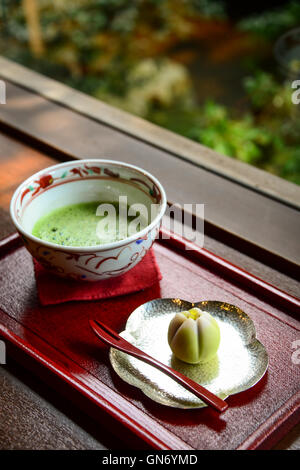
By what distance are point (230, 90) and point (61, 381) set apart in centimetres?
315

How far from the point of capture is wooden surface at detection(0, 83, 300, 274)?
3.13ft

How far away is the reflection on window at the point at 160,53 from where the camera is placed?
3311 millimetres

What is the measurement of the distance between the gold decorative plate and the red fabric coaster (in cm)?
5

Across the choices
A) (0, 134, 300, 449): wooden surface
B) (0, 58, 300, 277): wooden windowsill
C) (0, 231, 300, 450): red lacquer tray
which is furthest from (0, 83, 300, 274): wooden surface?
(0, 134, 300, 449): wooden surface

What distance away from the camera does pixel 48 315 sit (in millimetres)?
764

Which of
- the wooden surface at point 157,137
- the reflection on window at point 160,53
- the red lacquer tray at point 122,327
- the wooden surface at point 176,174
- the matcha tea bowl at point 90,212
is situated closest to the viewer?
the red lacquer tray at point 122,327

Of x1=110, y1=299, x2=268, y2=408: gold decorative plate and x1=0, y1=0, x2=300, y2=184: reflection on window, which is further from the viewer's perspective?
x1=0, y1=0, x2=300, y2=184: reflection on window

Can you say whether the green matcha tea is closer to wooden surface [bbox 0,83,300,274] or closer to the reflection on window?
wooden surface [bbox 0,83,300,274]

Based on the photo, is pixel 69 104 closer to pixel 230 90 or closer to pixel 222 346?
pixel 222 346

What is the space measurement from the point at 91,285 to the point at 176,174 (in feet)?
1.38

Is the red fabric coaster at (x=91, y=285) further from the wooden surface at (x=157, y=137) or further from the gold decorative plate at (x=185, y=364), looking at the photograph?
the wooden surface at (x=157, y=137)

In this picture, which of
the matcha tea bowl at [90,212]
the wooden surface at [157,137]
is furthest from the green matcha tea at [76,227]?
the wooden surface at [157,137]

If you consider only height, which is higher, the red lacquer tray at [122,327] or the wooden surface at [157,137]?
the wooden surface at [157,137]

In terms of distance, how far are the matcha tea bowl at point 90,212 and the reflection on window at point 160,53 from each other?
196 cm
